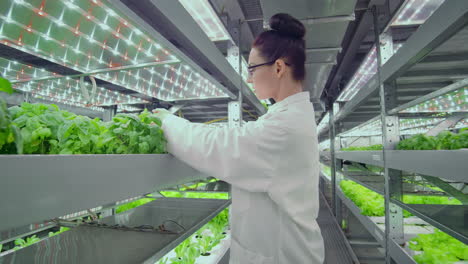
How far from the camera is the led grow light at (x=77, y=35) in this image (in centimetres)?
91

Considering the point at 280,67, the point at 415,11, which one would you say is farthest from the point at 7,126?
the point at 415,11

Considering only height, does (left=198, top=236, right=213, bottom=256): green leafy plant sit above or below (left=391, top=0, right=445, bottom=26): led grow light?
below

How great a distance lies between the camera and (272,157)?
3.61 feet

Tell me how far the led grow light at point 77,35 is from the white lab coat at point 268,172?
46 centimetres

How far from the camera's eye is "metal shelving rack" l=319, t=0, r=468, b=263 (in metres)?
1.33

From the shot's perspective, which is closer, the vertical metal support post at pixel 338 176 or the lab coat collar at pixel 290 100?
the lab coat collar at pixel 290 100

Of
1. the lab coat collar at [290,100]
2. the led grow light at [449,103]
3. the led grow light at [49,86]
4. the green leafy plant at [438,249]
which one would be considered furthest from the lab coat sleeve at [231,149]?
the green leafy plant at [438,249]

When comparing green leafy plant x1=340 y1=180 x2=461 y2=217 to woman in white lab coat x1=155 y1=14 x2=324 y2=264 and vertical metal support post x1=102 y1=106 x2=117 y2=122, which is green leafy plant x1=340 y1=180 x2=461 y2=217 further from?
vertical metal support post x1=102 y1=106 x2=117 y2=122

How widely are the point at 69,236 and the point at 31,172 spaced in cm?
106

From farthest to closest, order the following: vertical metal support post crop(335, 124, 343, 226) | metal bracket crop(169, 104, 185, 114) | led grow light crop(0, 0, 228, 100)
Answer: vertical metal support post crop(335, 124, 343, 226)
metal bracket crop(169, 104, 185, 114)
led grow light crop(0, 0, 228, 100)

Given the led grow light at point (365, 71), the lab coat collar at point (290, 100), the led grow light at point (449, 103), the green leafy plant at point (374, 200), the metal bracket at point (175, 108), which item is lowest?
the green leafy plant at point (374, 200)

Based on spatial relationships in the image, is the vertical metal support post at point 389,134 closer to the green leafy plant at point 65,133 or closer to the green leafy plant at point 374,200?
the green leafy plant at point 374,200

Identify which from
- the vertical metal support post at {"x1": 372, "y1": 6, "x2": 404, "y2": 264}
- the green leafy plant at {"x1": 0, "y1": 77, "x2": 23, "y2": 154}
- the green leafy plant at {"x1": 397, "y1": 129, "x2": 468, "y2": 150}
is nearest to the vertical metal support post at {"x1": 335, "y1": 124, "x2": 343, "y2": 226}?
the vertical metal support post at {"x1": 372, "y1": 6, "x2": 404, "y2": 264}

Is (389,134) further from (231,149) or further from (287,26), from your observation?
(231,149)
